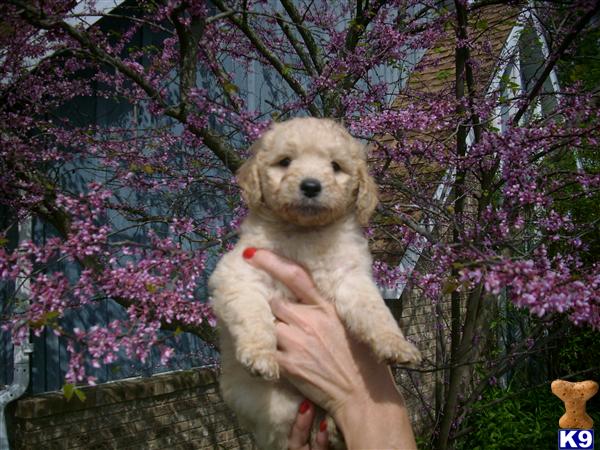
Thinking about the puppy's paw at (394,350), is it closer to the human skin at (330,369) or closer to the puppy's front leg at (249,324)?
the human skin at (330,369)

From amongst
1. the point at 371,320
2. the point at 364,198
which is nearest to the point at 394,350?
the point at 371,320

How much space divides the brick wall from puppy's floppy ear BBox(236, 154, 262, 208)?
276cm

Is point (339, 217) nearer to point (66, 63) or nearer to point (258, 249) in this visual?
point (258, 249)

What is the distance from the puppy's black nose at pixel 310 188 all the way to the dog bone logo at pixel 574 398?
3817mm

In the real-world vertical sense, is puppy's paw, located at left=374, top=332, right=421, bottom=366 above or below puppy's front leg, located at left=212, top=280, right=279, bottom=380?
below

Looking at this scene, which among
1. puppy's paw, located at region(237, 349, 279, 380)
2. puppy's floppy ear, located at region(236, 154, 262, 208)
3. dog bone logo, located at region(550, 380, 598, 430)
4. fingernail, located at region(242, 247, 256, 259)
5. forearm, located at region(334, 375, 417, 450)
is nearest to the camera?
puppy's paw, located at region(237, 349, 279, 380)

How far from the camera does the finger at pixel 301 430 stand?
2209 millimetres

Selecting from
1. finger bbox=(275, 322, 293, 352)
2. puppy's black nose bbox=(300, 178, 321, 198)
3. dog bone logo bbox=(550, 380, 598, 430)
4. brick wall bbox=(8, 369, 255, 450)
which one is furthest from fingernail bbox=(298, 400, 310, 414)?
dog bone logo bbox=(550, 380, 598, 430)

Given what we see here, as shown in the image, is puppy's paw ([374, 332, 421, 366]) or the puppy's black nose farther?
the puppy's black nose

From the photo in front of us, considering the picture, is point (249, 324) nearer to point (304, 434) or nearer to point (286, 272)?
point (286, 272)

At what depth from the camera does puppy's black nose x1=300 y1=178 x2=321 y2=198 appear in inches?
85.4

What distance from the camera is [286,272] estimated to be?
2.29 meters

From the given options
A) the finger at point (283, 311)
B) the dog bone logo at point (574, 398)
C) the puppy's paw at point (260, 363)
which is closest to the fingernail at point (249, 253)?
the finger at point (283, 311)

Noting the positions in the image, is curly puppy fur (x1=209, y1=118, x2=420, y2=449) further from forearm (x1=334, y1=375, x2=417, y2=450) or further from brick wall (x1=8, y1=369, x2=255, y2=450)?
brick wall (x1=8, y1=369, x2=255, y2=450)
